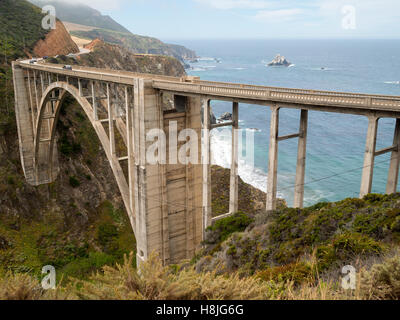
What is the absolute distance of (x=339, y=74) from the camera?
126 m

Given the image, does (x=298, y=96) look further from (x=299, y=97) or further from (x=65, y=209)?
(x=65, y=209)

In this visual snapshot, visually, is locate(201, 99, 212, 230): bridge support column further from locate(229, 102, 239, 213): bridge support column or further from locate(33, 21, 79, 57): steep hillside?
locate(33, 21, 79, 57): steep hillside

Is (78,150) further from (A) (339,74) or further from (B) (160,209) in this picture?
(A) (339,74)

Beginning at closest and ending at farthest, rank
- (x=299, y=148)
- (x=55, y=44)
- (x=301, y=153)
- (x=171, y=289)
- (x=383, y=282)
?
(x=171, y=289)
(x=383, y=282)
(x=301, y=153)
(x=299, y=148)
(x=55, y=44)

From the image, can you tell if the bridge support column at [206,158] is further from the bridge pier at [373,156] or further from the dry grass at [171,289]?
the dry grass at [171,289]

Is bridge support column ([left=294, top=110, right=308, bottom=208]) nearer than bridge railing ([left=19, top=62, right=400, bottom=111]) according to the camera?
No

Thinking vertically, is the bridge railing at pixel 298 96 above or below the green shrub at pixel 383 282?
above

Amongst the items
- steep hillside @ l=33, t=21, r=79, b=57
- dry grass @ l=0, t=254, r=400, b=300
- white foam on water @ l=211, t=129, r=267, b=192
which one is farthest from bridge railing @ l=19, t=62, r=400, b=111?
steep hillside @ l=33, t=21, r=79, b=57

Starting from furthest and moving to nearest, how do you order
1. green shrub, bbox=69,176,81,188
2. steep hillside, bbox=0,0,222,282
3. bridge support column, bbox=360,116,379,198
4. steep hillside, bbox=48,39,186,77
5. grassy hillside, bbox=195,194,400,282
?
steep hillside, bbox=48,39,186,77
green shrub, bbox=69,176,81,188
steep hillside, bbox=0,0,222,282
bridge support column, bbox=360,116,379,198
grassy hillside, bbox=195,194,400,282

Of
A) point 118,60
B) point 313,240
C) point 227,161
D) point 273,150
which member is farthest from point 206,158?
point 118,60

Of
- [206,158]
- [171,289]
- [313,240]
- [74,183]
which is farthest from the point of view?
[74,183]

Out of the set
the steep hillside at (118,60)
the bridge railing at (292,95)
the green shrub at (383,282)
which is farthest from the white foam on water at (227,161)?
the green shrub at (383,282)

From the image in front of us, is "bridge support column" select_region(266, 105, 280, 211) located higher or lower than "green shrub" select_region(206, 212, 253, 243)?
higher
